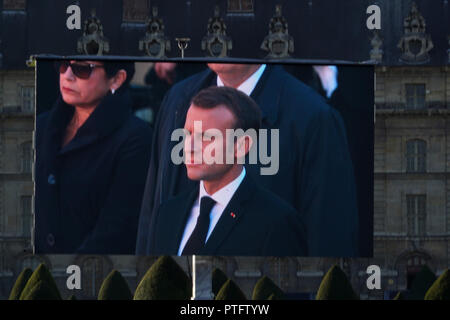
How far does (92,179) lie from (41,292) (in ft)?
14.5

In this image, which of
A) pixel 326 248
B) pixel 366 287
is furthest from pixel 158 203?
pixel 366 287

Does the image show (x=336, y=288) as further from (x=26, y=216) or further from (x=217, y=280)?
(x=26, y=216)

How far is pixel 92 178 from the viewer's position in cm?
3806

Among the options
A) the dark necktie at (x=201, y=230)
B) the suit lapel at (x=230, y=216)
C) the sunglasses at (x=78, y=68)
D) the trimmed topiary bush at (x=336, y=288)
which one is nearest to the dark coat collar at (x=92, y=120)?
the sunglasses at (x=78, y=68)

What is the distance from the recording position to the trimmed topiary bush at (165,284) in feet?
125

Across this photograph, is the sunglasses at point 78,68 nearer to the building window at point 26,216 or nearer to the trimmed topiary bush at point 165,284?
the trimmed topiary bush at point 165,284

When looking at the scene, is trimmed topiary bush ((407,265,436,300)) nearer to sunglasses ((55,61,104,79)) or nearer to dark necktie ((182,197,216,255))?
dark necktie ((182,197,216,255))

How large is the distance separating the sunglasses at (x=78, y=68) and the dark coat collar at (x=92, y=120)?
627 millimetres

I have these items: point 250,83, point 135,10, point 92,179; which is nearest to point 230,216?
point 250,83

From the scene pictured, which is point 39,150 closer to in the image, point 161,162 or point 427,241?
point 161,162
